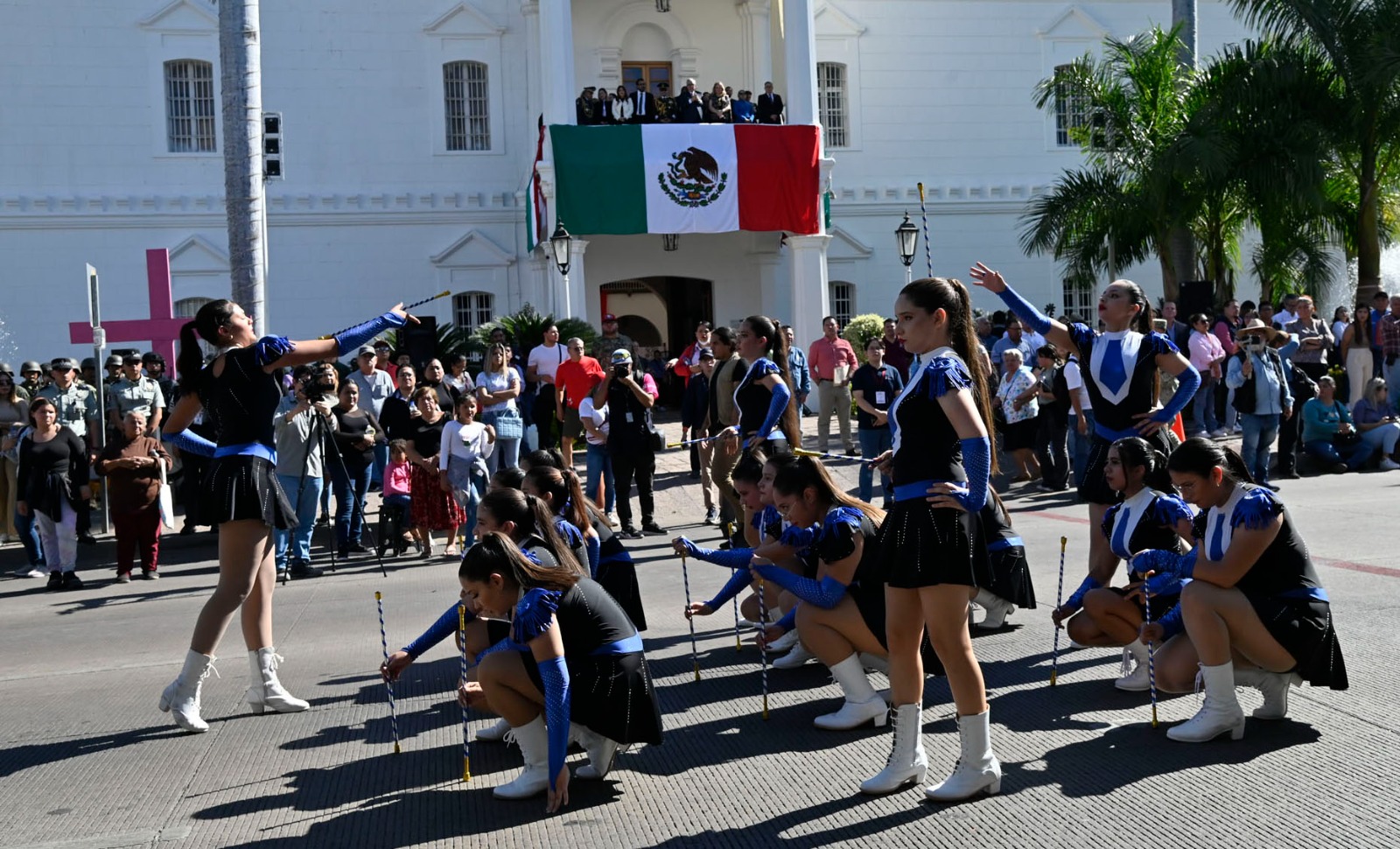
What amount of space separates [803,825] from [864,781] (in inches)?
15.9

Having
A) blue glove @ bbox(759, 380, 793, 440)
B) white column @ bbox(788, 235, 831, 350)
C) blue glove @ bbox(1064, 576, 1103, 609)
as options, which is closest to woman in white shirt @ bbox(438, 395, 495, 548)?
blue glove @ bbox(759, 380, 793, 440)

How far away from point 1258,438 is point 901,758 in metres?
11.5

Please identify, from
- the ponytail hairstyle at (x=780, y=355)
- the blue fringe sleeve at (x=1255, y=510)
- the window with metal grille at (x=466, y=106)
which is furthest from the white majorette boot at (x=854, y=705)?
the window with metal grille at (x=466, y=106)

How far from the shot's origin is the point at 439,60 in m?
27.4

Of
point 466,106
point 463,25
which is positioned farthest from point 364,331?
point 463,25

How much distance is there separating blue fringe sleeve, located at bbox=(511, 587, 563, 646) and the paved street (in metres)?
0.71

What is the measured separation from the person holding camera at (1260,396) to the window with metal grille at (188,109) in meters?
19.8

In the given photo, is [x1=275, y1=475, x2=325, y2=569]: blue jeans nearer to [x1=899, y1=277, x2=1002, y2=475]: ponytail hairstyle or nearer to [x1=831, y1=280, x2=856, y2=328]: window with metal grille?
[x1=899, y1=277, x2=1002, y2=475]: ponytail hairstyle

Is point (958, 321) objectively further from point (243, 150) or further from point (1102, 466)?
point (243, 150)

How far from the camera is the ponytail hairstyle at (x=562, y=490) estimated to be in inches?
262

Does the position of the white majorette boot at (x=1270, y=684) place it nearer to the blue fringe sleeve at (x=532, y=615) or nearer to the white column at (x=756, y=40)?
the blue fringe sleeve at (x=532, y=615)

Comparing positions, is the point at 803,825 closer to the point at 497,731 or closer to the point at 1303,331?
the point at 497,731

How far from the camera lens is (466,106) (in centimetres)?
2772

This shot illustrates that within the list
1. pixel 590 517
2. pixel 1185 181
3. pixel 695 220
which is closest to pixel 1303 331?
pixel 1185 181
